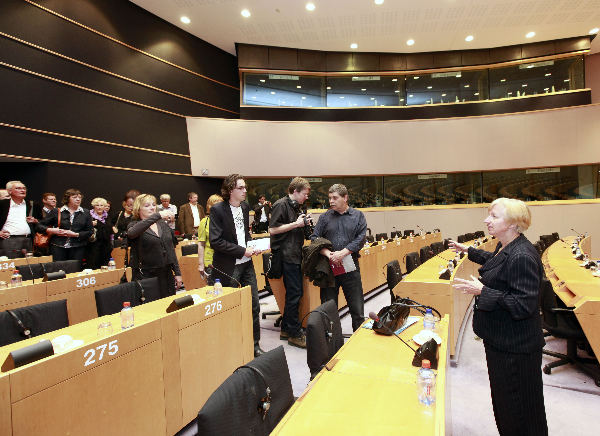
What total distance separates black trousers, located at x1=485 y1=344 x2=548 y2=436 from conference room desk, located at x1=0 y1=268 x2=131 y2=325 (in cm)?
320

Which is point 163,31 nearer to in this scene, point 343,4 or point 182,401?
point 343,4

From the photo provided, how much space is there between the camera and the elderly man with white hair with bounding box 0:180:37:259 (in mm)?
Answer: 4620

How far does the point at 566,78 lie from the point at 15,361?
1333 centimetres

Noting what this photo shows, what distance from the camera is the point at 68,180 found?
21.4 feet

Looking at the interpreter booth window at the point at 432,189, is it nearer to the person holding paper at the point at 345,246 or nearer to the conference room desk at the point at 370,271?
the conference room desk at the point at 370,271

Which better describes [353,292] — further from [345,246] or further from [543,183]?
[543,183]

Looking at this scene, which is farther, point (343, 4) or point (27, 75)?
point (343, 4)

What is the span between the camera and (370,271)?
572 cm

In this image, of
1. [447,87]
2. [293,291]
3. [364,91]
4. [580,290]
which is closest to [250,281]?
[293,291]

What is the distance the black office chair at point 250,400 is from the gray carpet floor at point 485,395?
0.91 metres

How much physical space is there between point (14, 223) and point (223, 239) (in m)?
3.61

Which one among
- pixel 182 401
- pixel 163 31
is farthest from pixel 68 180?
pixel 182 401

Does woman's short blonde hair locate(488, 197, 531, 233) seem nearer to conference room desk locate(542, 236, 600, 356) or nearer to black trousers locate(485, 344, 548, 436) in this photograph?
black trousers locate(485, 344, 548, 436)

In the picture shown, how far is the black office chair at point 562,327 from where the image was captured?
117 inches
